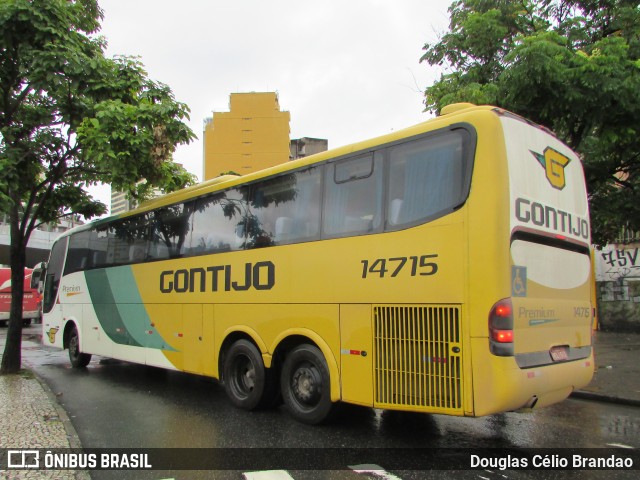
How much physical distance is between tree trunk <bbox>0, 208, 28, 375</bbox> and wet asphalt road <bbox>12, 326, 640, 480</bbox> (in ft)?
8.28

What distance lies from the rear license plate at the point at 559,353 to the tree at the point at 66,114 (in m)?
6.35

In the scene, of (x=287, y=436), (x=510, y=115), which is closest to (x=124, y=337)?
(x=287, y=436)

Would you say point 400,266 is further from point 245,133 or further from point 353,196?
point 245,133

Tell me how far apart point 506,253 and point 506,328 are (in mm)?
673

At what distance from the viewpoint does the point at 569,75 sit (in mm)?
7891

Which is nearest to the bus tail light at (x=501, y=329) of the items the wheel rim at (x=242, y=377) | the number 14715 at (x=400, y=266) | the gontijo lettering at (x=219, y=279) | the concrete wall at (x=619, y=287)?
the number 14715 at (x=400, y=266)

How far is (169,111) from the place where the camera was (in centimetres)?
827

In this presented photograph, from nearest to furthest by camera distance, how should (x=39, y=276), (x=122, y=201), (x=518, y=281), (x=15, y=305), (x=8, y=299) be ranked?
(x=518, y=281), (x=15, y=305), (x=39, y=276), (x=122, y=201), (x=8, y=299)

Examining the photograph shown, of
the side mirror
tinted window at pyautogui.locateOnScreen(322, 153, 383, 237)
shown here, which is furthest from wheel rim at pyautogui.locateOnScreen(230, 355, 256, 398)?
the side mirror

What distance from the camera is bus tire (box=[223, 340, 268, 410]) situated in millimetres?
6688

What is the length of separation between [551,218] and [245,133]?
68.4 metres

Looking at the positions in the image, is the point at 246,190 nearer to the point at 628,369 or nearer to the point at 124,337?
the point at 124,337

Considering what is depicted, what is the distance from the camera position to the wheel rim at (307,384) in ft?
19.8

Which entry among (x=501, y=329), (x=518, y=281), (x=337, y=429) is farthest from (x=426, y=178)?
(x=337, y=429)
